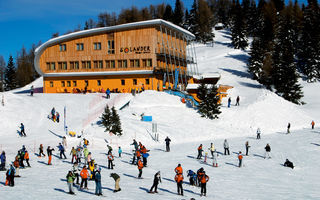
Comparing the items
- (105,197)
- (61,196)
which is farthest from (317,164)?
(61,196)

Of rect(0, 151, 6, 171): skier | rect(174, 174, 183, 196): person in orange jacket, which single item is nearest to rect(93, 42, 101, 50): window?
rect(0, 151, 6, 171): skier

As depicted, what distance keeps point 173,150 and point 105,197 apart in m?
13.6

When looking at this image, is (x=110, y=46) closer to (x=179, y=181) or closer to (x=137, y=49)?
(x=137, y=49)

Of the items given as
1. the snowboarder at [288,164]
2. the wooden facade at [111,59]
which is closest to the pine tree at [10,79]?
the wooden facade at [111,59]

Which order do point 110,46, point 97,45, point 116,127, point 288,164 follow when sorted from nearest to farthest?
point 288,164 < point 116,127 < point 110,46 < point 97,45

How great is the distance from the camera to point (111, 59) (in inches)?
2008

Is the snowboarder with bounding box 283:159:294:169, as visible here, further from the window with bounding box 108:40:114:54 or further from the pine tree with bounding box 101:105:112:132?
the window with bounding box 108:40:114:54

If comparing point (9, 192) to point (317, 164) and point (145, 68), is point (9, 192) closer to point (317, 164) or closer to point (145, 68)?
point (317, 164)

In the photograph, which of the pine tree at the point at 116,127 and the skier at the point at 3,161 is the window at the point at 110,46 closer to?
the pine tree at the point at 116,127

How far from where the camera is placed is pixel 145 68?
4925 cm

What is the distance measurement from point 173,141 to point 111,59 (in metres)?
22.1

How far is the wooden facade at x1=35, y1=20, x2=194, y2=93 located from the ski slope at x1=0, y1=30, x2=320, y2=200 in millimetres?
6501

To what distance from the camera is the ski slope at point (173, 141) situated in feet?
57.9

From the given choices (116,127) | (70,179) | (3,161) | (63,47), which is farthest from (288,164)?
(63,47)
